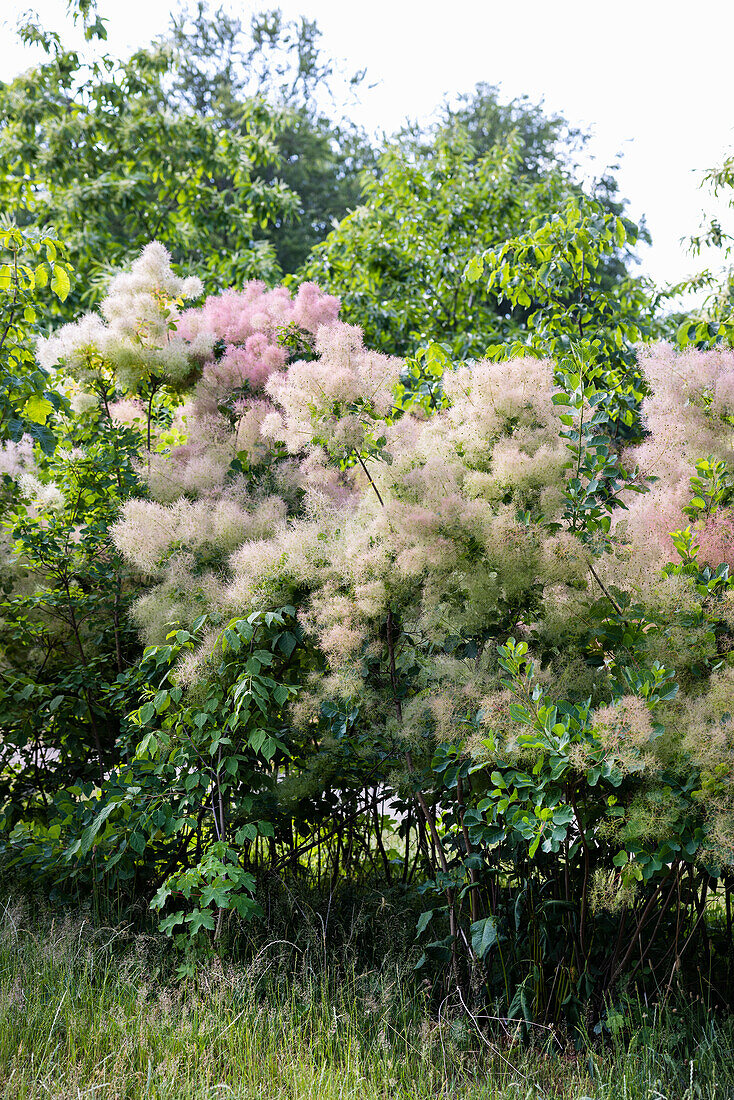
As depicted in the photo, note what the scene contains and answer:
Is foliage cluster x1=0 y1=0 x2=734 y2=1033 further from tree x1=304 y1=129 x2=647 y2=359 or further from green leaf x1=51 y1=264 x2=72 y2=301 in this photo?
tree x1=304 y1=129 x2=647 y2=359

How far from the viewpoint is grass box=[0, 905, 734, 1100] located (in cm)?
242

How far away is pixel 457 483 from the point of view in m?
→ 2.75

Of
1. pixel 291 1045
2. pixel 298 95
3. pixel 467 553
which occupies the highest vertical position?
pixel 298 95

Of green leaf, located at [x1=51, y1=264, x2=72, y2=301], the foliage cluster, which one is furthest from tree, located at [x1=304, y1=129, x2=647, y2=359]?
green leaf, located at [x1=51, y1=264, x2=72, y2=301]

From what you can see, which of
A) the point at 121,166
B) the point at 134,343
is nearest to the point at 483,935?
the point at 134,343

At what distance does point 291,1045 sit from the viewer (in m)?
2.62

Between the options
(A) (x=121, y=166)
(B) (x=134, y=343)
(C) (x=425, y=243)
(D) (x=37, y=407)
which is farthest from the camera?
(A) (x=121, y=166)

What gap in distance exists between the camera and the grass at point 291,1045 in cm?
242

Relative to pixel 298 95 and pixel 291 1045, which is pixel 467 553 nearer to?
pixel 291 1045

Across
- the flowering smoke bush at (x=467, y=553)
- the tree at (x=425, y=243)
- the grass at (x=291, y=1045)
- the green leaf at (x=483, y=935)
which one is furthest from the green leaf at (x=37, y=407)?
the tree at (x=425, y=243)

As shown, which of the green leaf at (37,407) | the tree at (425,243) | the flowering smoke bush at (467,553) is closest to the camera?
the flowering smoke bush at (467,553)

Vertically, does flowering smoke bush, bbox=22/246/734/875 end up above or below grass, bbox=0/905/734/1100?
above

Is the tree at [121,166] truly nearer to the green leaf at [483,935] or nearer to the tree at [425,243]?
the tree at [425,243]

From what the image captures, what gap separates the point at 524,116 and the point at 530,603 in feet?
82.4
